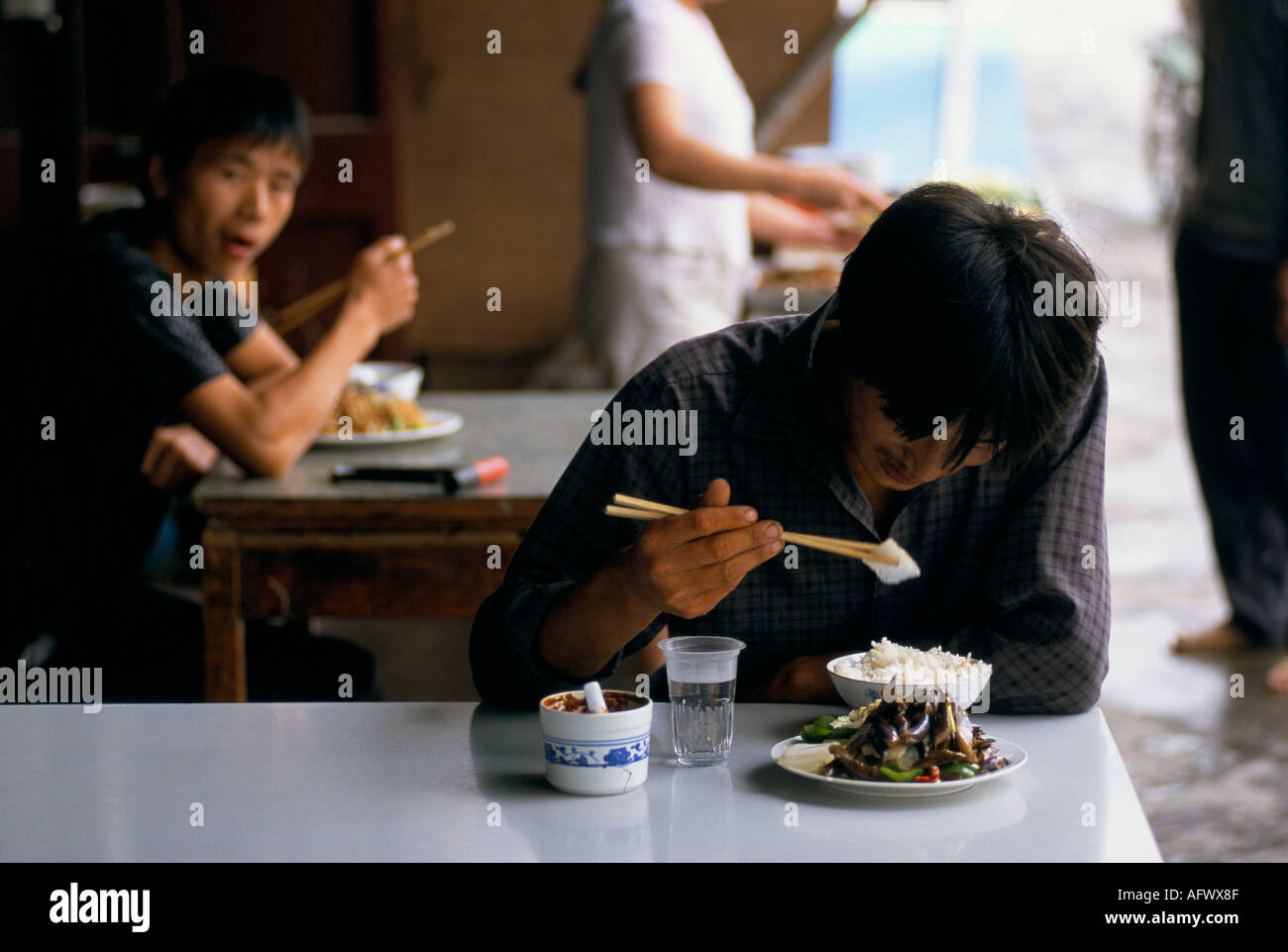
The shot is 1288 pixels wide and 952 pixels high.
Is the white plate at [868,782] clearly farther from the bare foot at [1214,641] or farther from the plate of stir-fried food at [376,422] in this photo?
the bare foot at [1214,641]

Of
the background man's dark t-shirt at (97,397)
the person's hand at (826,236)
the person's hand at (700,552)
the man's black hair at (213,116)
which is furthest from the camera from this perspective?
the person's hand at (826,236)

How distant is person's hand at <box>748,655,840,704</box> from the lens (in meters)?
1.44

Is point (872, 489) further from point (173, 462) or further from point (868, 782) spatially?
point (173, 462)

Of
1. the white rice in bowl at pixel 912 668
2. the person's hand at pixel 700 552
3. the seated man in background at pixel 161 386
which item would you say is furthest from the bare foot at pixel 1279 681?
the person's hand at pixel 700 552

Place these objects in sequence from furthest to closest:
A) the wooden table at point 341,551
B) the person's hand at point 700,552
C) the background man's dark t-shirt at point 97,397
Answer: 1. the background man's dark t-shirt at point 97,397
2. the wooden table at point 341,551
3. the person's hand at point 700,552

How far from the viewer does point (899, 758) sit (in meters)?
1.15

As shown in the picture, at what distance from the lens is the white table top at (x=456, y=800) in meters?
1.05

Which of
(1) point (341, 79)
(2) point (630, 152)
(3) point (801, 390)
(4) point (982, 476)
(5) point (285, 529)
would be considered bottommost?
(5) point (285, 529)

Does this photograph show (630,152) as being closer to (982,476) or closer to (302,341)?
(982,476)

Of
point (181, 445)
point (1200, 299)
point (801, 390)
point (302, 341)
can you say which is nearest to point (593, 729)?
point (801, 390)

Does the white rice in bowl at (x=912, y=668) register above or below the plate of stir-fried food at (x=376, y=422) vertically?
below

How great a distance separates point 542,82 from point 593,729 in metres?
5.31

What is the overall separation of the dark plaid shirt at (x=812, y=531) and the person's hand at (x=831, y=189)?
1421 mm
